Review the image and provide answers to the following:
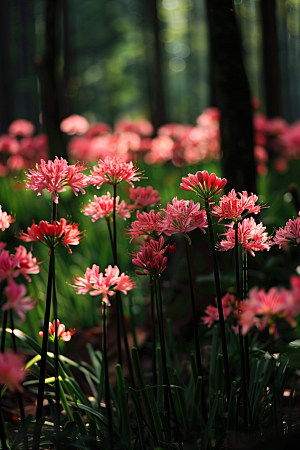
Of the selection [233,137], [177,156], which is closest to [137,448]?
[233,137]

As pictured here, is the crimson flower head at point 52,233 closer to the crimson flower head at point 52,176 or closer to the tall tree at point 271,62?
the crimson flower head at point 52,176

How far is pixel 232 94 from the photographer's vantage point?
1.42 m

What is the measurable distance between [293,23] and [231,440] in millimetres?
8113

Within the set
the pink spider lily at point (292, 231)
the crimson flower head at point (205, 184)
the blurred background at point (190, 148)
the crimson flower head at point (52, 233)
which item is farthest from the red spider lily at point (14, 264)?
the pink spider lily at point (292, 231)

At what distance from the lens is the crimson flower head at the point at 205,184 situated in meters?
0.76

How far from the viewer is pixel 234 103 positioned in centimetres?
142

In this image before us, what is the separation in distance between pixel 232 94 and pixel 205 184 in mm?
780

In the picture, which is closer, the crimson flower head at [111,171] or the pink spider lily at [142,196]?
the crimson flower head at [111,171]

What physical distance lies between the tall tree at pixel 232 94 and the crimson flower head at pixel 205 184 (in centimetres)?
63

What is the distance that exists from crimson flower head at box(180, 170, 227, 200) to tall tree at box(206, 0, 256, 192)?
2.07ft

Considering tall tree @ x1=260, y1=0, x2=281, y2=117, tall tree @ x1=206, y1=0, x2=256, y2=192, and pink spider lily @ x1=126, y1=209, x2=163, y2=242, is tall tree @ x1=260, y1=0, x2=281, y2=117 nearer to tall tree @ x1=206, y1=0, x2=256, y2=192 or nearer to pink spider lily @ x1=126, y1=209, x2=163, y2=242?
tall tree @ x1=206, y1=0, x2=256, y2=192

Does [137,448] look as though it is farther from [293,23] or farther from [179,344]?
[293,23]

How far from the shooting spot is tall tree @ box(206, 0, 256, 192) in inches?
54.5

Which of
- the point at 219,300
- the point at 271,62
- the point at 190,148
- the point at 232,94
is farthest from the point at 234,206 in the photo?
the point at 271,62
